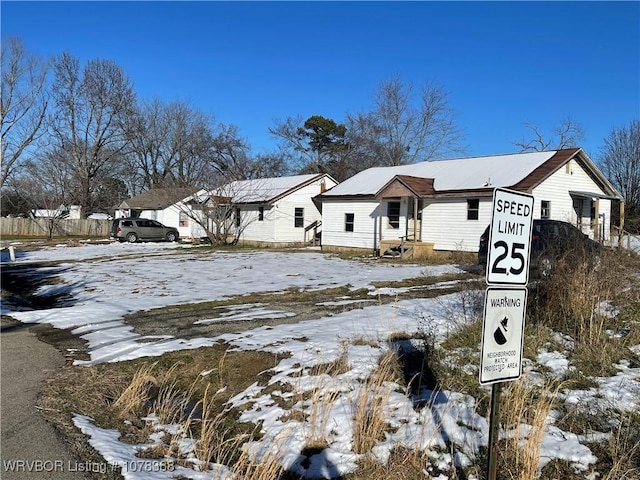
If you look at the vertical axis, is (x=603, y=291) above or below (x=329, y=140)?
below

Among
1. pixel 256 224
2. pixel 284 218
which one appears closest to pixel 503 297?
pixel 284 218

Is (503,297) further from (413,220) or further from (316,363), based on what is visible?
(413,220)

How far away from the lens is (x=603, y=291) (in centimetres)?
742

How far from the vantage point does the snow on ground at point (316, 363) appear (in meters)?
4.37

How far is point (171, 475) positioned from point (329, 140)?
5318 centimetres

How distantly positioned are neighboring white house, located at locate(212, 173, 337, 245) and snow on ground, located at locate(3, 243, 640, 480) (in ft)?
54.6

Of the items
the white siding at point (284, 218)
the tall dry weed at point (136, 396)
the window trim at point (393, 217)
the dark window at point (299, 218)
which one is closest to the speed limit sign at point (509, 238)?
the tall dry weed at point (136, 396)

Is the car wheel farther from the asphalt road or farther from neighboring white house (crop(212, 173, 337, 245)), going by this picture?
neighboring white house (crop(212, 173, 337, 245))

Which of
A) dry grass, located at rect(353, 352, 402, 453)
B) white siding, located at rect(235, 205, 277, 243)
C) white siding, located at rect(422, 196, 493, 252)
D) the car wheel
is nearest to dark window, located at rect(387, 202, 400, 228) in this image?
white siding, located at rect(422, 196, 493, 252)

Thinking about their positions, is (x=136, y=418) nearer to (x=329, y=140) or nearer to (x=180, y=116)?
(x=329, y=140)

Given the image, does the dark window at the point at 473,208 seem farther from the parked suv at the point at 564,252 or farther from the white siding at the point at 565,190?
the parked suv at the point at 564,252

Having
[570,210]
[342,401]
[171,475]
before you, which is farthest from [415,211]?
[171,475]

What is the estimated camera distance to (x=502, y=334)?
10.5ft

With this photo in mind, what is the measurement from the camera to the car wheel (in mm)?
7737
